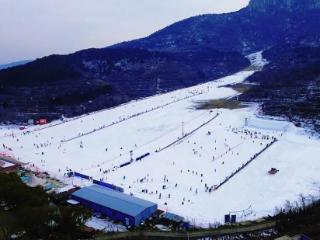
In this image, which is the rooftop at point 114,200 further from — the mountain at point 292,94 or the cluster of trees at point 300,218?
the mountain at point 292,94

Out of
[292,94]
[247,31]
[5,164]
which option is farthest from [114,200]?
[247,31]

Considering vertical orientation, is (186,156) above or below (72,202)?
below

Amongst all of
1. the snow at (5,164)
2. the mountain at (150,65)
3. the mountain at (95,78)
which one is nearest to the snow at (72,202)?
the snow at (5,164)

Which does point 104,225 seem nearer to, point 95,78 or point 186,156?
point 186,156

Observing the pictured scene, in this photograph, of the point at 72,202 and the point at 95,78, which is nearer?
the point at 72,202

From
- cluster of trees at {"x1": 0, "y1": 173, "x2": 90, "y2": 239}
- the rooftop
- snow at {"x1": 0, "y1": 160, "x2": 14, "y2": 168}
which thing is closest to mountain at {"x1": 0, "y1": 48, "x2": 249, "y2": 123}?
snow at {"x1": 0, "y1": 160, "x2": 14, "y2": 168}

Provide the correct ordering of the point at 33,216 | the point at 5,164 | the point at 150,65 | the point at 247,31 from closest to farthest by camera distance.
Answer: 1. the point at 33,216
2. the point at 5,164
3. the point at 150,65
4. the point at 247,31

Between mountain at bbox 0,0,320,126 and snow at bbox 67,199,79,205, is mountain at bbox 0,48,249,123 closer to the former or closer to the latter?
mountain at bbox 0,0,320,126

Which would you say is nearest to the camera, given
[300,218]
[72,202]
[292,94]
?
[300,218]
